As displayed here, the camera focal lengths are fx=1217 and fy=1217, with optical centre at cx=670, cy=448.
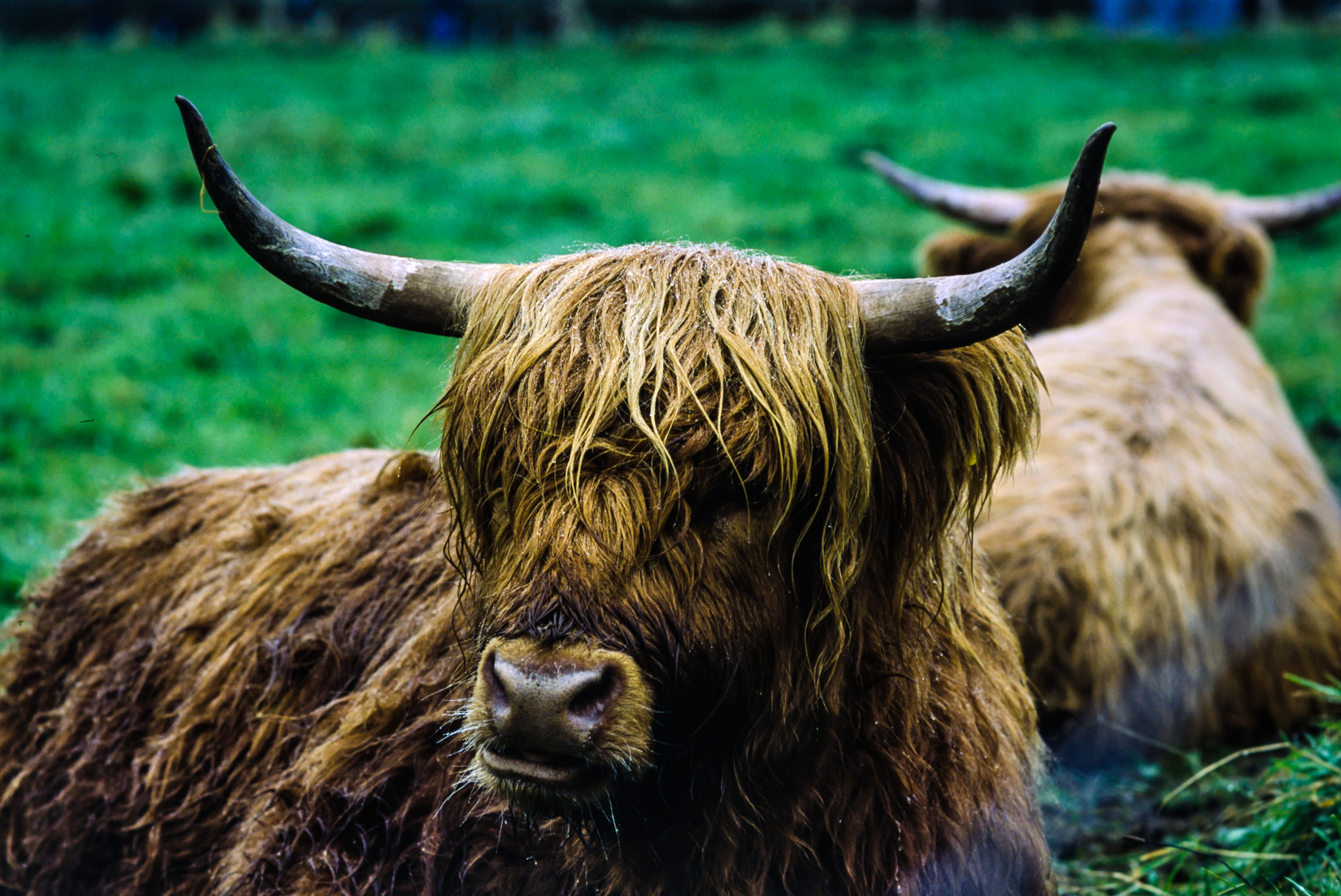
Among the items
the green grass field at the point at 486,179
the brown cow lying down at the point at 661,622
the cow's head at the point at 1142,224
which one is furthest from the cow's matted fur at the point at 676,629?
the cow's head at the point at 1142,224

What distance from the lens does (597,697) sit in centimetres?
192

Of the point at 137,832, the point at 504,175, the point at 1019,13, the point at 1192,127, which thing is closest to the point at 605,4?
the point at 1019,13

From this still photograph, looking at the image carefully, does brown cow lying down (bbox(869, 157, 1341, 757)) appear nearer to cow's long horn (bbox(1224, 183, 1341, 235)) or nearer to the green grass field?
the green grass field

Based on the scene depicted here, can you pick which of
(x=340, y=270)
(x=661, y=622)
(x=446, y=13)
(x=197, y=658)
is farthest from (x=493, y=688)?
(x=446, y=13)

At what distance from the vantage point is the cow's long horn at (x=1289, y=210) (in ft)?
23.1

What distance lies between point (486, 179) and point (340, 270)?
9.23 metres

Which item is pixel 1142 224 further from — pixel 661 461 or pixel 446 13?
pixel 446 13

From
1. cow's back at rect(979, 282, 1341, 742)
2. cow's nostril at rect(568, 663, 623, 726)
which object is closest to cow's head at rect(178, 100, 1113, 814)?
cow's nostril at rect(568, 663, 623, 726)

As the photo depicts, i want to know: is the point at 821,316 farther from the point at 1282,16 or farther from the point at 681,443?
the point at 1282,16

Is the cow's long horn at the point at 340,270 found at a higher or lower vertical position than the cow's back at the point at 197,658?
higher

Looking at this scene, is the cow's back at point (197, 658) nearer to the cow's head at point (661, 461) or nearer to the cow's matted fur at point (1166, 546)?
the cow's head at point (661, 461)

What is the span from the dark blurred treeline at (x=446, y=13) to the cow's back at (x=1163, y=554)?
14.5m

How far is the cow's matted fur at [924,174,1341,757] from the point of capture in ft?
13.2

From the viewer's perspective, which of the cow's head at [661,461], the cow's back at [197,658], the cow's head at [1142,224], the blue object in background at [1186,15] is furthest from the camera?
the blue object in background at [1186,15]
